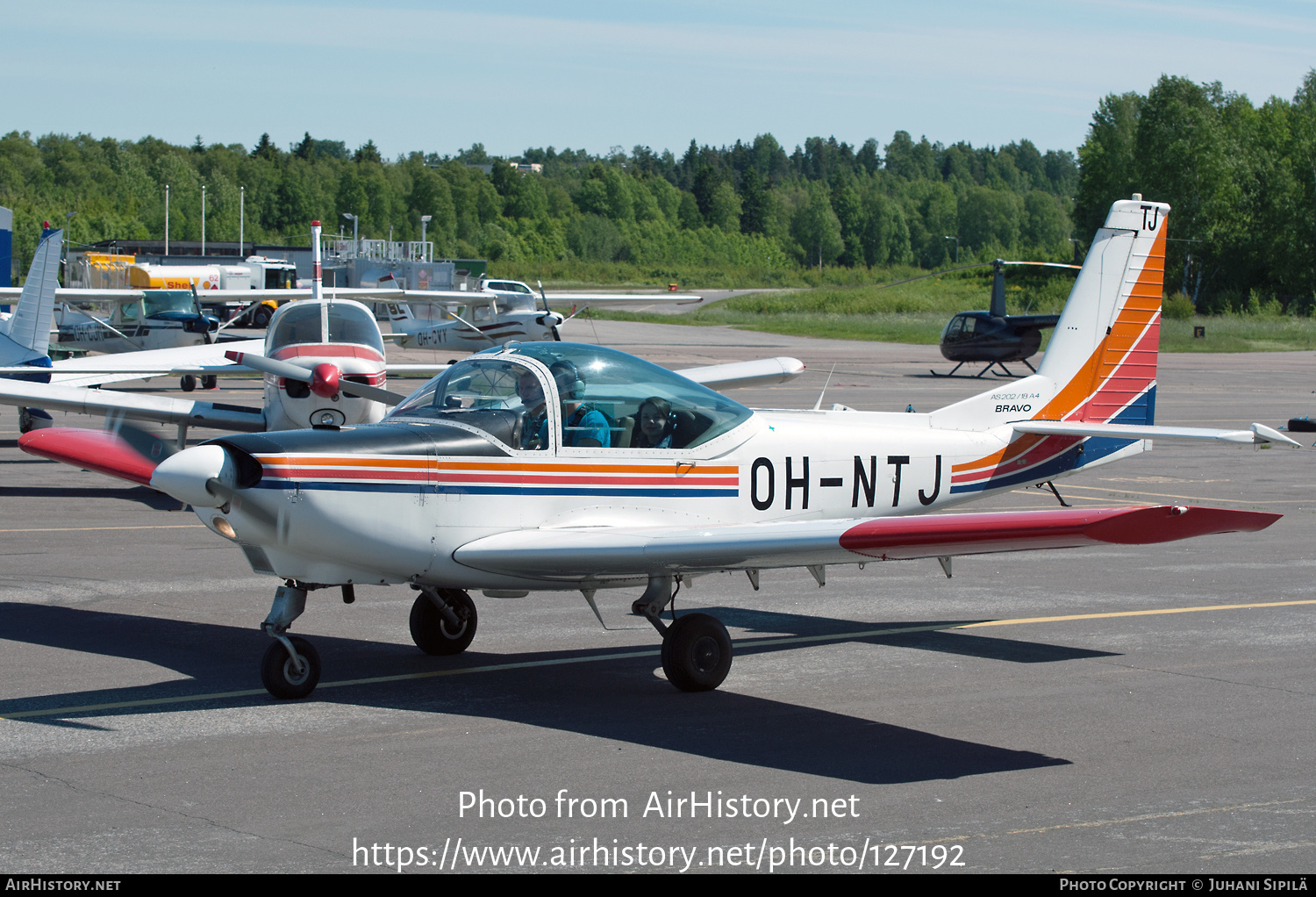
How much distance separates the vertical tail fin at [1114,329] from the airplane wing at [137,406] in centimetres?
947

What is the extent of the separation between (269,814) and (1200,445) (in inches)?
825

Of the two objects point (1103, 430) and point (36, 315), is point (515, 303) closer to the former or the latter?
point (36, 315)

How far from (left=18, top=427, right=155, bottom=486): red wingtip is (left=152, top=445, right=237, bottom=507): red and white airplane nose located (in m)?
2.19

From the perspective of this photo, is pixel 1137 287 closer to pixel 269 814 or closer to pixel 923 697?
pixel 923 697

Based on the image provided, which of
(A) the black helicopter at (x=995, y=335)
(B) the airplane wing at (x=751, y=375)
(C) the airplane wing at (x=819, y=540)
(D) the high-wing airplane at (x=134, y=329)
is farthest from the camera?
(A) the black helicopter at (x=995, y=335)

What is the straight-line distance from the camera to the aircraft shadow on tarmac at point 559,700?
6.48 m

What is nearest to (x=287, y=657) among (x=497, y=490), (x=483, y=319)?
(x=497, y=490)

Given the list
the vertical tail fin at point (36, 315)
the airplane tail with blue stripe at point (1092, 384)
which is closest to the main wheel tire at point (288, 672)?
the airplane tail with blue stripe at point (1092, 384)

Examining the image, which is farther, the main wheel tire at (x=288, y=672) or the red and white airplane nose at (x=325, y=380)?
the red and white airplane nose at (x=325, y=380)

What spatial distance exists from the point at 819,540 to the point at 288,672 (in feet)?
10.0

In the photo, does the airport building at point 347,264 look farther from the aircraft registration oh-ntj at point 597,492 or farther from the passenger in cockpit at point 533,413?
the passenger in cockpit at point 533,413

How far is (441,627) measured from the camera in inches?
338
